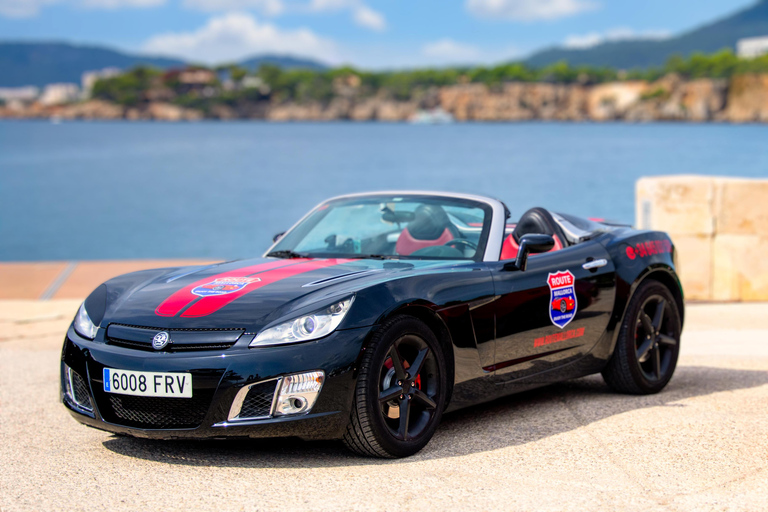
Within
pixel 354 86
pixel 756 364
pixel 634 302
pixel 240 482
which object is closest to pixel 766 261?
pixel 756 364

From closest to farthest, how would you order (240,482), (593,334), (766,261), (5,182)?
(240,482), (593,334), (766,261), (5,182)

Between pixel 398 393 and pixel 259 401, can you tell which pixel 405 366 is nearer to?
pixel 398 393

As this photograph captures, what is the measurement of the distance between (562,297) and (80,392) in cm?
249

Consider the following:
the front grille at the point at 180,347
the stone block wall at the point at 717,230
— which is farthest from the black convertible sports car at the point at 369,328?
the stone block wall at the point at 717,230

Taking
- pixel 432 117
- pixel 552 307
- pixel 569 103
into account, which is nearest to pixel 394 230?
pixel 552 307

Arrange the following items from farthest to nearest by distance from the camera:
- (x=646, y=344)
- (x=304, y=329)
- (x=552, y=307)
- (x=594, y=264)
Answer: (x=646, y=344), (x=594, y=264), (x=552, y=307), (x=304, y=329)

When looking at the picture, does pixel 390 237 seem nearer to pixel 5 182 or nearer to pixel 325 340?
pixel 325 340

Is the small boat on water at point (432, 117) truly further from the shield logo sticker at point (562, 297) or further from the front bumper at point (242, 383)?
the front bumper at point (242, 383)

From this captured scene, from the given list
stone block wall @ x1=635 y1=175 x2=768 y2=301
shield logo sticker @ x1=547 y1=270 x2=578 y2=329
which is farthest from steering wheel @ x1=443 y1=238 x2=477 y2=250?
stone block wall @ x1=635 y1=175 x2=768 y2=301

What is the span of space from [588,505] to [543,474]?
1.41ft

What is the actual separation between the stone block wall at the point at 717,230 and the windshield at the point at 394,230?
5.71m

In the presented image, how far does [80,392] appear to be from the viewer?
4.32 m

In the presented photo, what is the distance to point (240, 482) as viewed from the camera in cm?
394

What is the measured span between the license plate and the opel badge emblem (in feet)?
0.39
